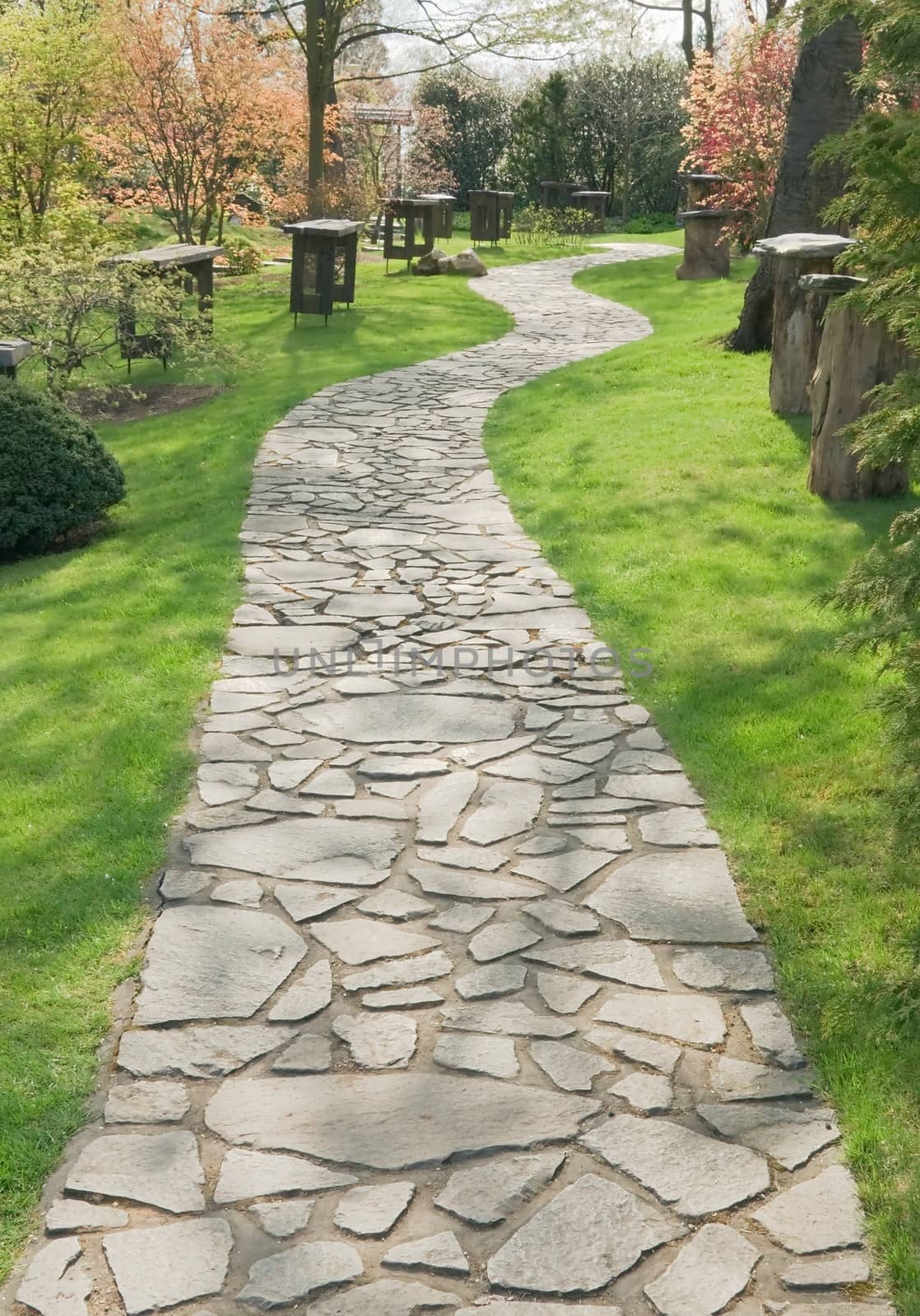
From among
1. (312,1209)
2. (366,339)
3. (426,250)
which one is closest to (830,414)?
(312,1209)

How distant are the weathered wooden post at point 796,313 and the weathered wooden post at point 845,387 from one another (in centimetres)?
57

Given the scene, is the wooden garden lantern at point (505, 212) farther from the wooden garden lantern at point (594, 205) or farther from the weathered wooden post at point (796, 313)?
the weathered wooden post at point (796, 313)

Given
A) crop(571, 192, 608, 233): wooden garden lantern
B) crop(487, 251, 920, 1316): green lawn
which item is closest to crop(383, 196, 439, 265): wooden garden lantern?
crop(571, 192, 608, 233): wooden garden lantern

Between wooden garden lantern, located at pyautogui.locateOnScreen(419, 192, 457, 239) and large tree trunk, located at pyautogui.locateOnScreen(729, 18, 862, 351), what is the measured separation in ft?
42.0

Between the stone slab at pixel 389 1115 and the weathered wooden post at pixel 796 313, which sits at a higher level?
the weathered wooden post at pixel 796 313

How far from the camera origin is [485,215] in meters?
26.7

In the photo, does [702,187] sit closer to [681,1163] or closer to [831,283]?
[831,283]

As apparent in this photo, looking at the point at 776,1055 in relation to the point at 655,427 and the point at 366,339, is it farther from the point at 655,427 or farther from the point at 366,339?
the point at 366,339

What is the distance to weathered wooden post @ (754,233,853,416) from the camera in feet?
28.2

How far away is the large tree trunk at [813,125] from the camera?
10.0 meters

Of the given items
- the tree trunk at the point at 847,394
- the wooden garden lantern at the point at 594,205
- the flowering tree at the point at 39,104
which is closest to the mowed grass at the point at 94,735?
the tree trunk at the point at 847,394

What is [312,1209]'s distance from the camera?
2.74 m

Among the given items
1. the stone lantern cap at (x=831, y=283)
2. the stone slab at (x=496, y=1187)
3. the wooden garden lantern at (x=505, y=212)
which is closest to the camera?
the stone slab at (x=496, y=1187)

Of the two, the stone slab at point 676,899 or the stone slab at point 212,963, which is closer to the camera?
the stone slab at point 212,963
